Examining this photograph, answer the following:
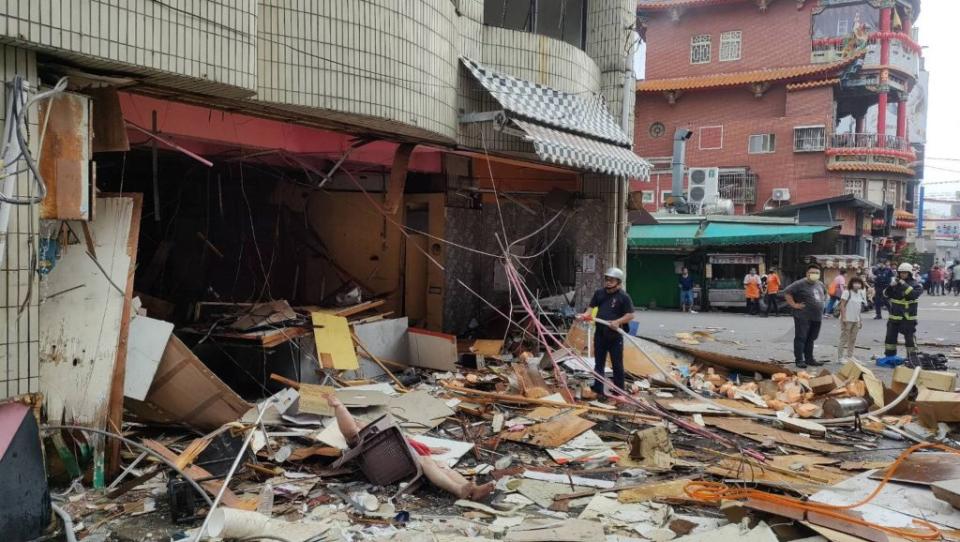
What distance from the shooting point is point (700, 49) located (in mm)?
36656

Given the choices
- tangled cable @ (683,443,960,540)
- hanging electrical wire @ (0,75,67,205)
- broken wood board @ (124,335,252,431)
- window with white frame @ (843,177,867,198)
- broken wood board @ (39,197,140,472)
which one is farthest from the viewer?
window with white frame @ (843,177,867,198)

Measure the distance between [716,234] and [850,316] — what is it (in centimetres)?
1236

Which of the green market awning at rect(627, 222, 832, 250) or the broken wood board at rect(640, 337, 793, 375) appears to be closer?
the broken wood board at rect(640, 337, 793, 375)

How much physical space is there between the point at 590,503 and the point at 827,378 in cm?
569

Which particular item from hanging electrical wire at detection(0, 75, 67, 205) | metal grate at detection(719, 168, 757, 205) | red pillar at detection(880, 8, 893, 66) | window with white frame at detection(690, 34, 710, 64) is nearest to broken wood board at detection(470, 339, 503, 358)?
hanging electrical wire at detection(0, 75, 67, 205)

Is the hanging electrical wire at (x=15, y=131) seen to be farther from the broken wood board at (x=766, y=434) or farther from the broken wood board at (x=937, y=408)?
the broken wood board at (x=937, y=408)

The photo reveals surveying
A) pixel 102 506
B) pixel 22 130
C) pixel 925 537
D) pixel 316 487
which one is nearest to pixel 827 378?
pixel 925 537

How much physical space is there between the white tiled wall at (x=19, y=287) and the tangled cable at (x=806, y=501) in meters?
4.83

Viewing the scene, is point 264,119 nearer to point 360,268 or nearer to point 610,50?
point 360,268

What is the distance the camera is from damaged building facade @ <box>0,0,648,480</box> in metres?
5.00

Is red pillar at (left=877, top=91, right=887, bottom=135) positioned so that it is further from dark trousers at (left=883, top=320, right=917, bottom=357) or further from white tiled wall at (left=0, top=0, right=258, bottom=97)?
white tiled wall at (left=0, top=0, right=258, bottom=97)

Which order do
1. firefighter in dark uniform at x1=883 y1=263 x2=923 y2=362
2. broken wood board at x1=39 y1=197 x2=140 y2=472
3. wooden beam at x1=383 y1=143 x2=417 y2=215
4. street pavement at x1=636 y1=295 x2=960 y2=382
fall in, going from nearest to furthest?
broken wood board at x1=39 y1=197 x2=140 y2=472
wooden beam at x1=383 y1=143 x2=417 y2=215
firefighter in dark uniform at x1=883 y1=263 x2=923 y2=362
street pavement at x1=636 y1=295 x2=960 y2=382

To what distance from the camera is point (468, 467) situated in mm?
6152

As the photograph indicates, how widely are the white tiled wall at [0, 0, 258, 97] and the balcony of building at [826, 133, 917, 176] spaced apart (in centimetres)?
3294
